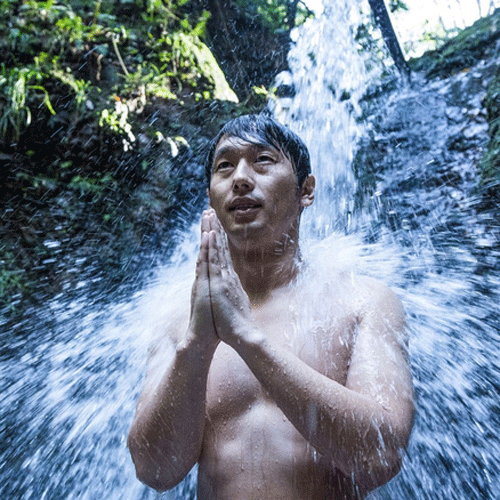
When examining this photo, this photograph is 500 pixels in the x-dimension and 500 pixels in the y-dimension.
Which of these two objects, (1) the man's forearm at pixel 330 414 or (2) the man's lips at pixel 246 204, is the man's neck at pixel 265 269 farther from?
(1) the man's forearm at pixel 330 414

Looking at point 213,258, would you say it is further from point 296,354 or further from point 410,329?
point 410,329

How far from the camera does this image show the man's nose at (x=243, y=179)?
1.69 meters

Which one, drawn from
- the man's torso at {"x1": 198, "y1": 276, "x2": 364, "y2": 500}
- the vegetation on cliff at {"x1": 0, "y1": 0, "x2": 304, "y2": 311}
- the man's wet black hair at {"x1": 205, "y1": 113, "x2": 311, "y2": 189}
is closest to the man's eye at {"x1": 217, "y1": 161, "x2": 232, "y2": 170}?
the man's wet black hair at {"x1": 205, "y1": 113, "x2": 311, "y2": 189}

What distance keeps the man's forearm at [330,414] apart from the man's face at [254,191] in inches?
21.0

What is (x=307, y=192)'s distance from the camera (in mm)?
2023

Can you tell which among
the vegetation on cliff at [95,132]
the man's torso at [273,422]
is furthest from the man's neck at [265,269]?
the vegetation on cliff at [95,132]

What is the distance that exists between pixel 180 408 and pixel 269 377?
279mm

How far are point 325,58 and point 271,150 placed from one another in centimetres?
422

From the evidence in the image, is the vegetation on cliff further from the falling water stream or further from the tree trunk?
the tree trunk

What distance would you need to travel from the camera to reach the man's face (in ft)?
5.52

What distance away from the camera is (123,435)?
313 cm

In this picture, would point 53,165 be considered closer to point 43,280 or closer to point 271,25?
point 43,280

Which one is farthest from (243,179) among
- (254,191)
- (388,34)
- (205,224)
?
(388,34)

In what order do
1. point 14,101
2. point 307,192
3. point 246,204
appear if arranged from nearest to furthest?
point 246,204
point 307,192
point 14,101
